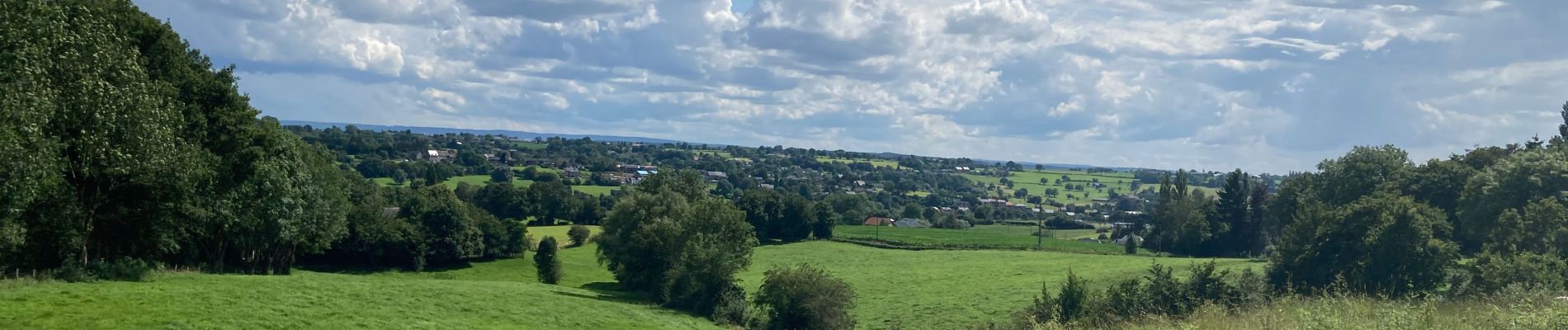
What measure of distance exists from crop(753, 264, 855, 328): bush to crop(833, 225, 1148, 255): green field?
46.7 m

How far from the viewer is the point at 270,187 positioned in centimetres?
4162

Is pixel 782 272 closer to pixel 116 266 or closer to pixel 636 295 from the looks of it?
pixel 636 295

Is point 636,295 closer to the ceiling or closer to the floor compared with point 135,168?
closer to the floor

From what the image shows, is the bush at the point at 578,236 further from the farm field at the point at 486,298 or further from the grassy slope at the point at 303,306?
the grassy slope at the point at 303,306

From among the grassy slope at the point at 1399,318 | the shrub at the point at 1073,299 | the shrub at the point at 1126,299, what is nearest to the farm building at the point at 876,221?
the shrub at the point at 1126,299

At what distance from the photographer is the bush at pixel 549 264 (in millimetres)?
63406

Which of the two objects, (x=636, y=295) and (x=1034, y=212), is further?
(x=1034, y=212)

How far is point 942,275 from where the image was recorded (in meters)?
70.8

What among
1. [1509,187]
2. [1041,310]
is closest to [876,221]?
[1509,187]

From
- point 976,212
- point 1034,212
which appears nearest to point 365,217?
point 976,212

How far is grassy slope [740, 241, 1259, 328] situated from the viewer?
53.3 m

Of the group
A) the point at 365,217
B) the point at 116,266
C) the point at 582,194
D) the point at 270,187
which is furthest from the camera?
the point at 582,194

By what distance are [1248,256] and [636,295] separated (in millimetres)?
61284

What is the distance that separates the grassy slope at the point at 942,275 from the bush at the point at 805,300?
9.32 feet
